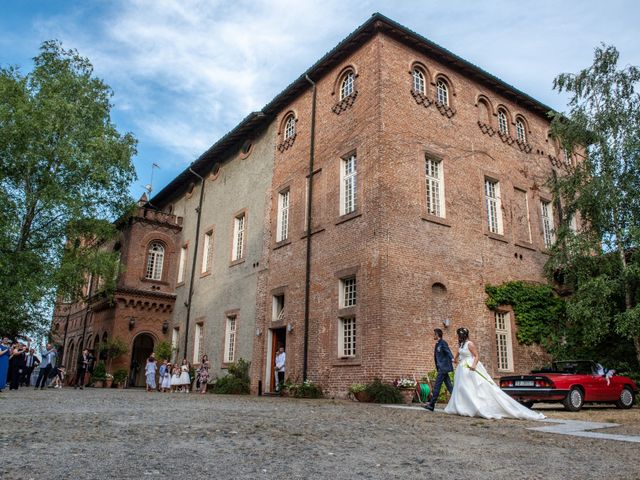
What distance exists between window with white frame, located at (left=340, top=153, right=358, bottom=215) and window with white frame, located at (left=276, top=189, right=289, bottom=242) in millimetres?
3240

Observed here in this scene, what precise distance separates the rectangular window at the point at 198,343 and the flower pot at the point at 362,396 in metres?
11.9

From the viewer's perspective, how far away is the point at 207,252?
26797mm

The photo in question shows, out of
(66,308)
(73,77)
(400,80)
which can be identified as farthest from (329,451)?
(66,308)

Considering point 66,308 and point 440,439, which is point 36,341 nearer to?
point 66,308

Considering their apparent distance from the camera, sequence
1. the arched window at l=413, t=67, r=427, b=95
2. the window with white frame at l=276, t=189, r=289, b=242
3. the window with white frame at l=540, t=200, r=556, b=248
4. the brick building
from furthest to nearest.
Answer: the window with white frame at l=540, t=200, r=556, b=248
the window with white frame at l=276, t=189, r=289, b=242
the arched window at l=413, t=67, r=427, b=95
the brick building

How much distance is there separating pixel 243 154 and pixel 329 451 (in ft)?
68.5

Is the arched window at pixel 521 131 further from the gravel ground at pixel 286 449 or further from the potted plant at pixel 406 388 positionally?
the gravel ground at pixel 286 449

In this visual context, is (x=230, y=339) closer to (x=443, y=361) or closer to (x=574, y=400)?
(x=443, y=361)

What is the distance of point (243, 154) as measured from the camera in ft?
82.7

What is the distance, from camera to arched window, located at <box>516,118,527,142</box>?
22.0 m

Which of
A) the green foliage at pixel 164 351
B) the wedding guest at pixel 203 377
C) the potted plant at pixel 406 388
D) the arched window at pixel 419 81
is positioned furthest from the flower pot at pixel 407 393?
the green foliage at pixel 164 351

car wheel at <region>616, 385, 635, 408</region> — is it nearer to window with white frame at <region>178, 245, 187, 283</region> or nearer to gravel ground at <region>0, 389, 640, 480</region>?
gravel ground at <region>0, 389, 640, 480</region>

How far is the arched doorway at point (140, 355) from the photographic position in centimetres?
3019

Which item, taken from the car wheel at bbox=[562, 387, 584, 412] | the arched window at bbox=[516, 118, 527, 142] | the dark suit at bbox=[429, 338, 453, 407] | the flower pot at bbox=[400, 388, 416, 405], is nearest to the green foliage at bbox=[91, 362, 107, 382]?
the flower pot at bbox=[400, 388, 416, 405]
